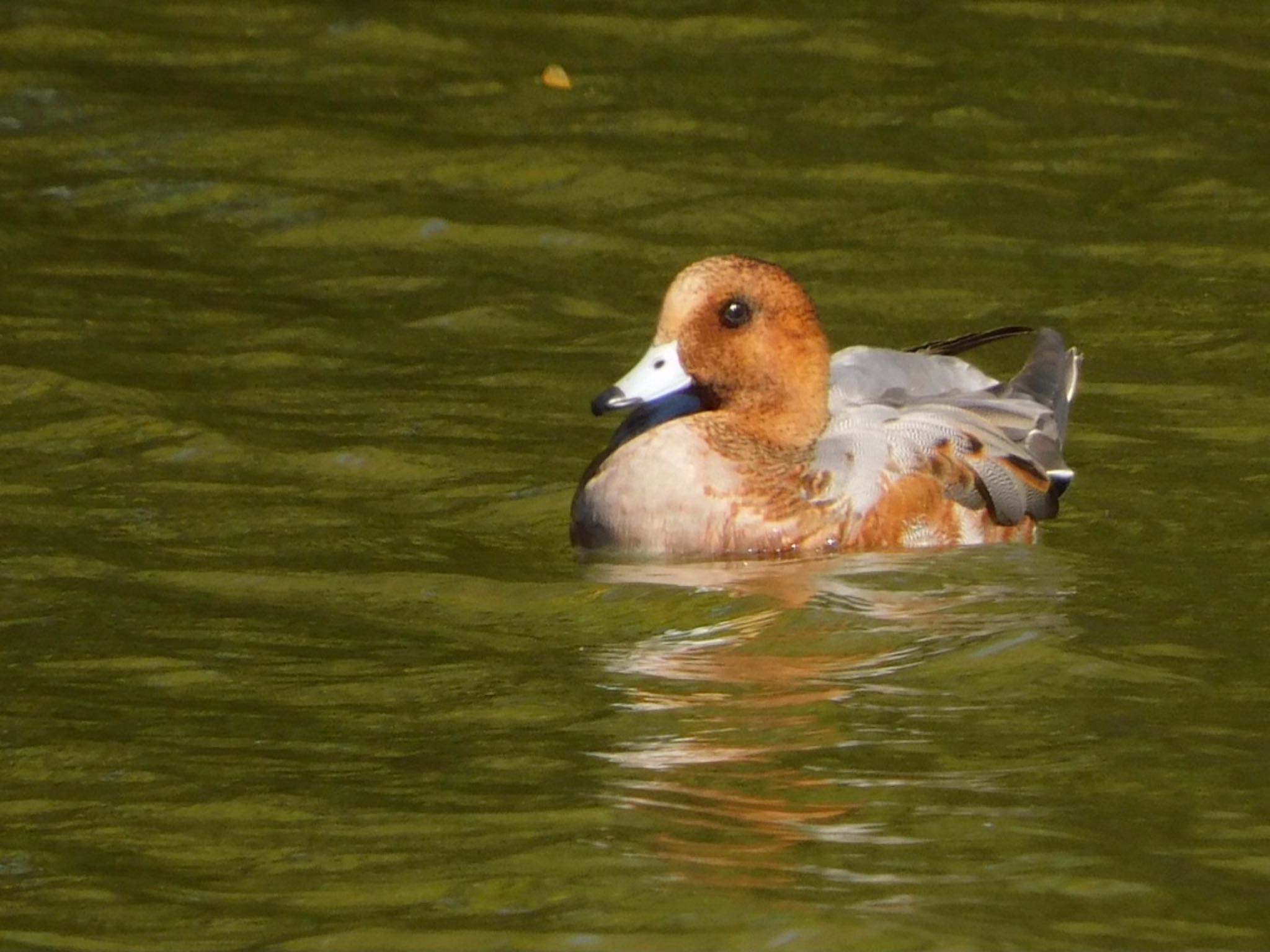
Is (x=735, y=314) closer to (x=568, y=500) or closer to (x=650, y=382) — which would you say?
(x=650, y=382)

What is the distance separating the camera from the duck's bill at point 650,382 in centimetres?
784

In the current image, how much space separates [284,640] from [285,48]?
6.19m

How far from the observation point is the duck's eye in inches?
318

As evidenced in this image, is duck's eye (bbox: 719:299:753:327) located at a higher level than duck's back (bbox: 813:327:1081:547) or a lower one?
higher

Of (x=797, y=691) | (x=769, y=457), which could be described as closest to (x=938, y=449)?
(x=769, y=457)

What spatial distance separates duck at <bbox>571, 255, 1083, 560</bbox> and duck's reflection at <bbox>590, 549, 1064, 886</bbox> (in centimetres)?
11

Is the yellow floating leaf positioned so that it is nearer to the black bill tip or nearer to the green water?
the green water

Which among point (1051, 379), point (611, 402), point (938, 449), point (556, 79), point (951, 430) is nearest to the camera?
point (611, 402)

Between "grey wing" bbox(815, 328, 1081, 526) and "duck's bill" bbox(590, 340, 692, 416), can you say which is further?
"grey wing" bbox(815, 328, 1081, 526)

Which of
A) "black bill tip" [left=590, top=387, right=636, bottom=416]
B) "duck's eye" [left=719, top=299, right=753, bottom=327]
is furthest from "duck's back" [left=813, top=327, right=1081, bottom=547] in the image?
"black bill tip" [left=590, top=387, right=636, bottom=416]

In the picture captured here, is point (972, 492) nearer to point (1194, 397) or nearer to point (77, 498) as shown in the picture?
point (1194, 397)

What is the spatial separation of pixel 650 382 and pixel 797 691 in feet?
4.98

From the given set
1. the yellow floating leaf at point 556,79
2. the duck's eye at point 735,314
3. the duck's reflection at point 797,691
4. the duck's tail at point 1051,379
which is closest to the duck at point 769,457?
the duck's eye at point 735,314

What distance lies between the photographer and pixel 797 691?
6.73 meters
